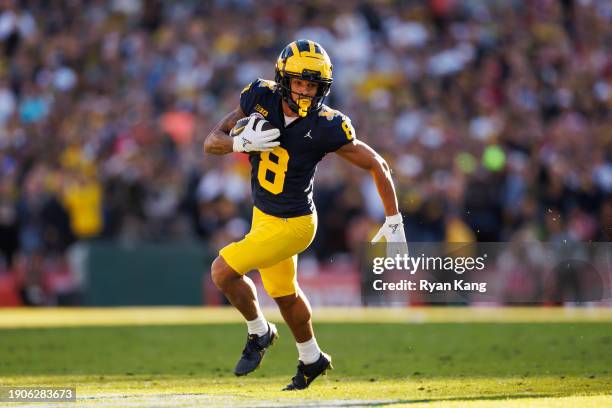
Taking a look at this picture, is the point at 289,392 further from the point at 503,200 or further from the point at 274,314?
the point at 503,200

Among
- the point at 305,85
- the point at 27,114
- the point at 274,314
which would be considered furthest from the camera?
the point at 27,114

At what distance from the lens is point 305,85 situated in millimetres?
7449

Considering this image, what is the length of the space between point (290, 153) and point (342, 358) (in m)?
2.94

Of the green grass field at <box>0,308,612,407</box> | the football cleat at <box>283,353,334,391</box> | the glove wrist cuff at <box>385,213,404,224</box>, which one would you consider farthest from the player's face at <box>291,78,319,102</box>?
the green grass field at <box>0,308,612,407</box>

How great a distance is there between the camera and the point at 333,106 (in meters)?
17.2

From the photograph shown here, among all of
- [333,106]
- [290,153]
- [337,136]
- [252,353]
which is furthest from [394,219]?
[333,106]

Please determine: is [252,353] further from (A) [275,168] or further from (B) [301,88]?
(B) [301,88]

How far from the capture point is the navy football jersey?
292 inches

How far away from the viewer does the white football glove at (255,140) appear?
719 cm

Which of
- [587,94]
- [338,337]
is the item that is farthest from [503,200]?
[338,337]

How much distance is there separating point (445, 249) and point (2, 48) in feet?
37.5

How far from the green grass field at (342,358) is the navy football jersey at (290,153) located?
1212 mm

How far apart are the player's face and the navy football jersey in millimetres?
136

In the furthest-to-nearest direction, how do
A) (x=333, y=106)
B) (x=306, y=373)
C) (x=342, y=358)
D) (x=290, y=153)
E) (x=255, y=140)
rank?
(x=333, y=106), (x=342, y=358), (x=306, y=373), (x=290, y=153), (x=255, y=140)
